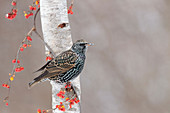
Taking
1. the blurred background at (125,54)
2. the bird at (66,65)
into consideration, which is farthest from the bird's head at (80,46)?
the blurred background at (125,54)

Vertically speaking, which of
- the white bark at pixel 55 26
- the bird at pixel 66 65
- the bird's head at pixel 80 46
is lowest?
the bird at pixel 66 65

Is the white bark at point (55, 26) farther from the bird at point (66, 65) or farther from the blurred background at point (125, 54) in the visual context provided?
the blurred background at point (125, 54)

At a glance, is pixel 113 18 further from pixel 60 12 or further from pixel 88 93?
pixel 60 12

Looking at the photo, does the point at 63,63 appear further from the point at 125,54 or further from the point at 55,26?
the point at 125,54

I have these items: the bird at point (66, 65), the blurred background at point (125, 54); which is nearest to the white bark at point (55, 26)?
the bird at point (66, 65)

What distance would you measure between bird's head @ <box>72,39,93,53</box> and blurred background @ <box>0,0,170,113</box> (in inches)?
57.6

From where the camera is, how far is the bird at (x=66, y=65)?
1759 mm

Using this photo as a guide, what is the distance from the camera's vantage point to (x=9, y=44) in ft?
10.3

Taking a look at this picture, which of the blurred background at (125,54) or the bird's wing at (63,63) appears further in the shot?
the blurred background at (125,54)

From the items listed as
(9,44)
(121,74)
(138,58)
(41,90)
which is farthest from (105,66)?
(9,44)

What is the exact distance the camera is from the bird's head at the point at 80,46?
1788 millimetres

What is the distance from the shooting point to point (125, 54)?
3486 millimetres

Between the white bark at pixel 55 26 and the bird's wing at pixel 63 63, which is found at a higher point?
the white bark at pixel 55 26

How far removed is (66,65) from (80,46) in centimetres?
16
